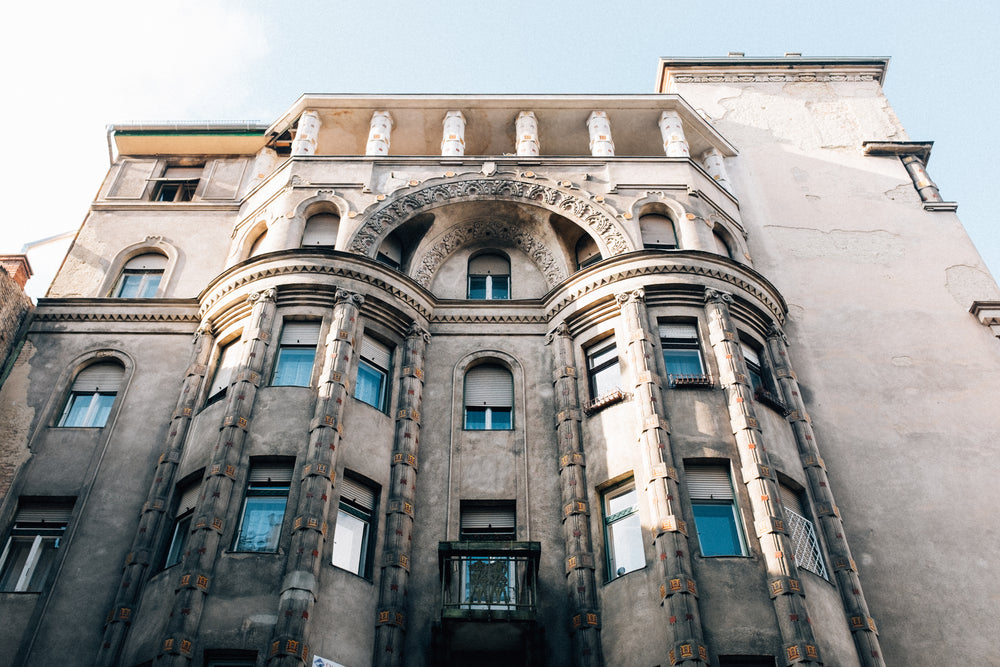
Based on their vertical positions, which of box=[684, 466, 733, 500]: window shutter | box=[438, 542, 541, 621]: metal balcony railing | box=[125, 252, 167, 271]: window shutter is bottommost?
box=[438, 542, 541, 621]: metal balcony railing

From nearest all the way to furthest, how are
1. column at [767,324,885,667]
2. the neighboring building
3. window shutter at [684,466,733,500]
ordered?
the neighboring building → column at [767,324,885,667] → window shutter at [684,466,733,500]

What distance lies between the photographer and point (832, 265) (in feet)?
90.3

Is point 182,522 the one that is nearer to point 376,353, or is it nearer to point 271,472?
point 271,472

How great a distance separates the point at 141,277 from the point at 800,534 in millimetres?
20033

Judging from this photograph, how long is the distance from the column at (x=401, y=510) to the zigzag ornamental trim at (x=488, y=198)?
12.4ft

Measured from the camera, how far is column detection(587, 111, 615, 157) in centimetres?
2767

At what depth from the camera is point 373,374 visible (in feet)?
71.7

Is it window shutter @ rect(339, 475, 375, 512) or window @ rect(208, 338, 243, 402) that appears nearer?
window shutter @ rect(339, 475, 375, 512)

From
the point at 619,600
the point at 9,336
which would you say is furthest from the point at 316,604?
the point at 9,336

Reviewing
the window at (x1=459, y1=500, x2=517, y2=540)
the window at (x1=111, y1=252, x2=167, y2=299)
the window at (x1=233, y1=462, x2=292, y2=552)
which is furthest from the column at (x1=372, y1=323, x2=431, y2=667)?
the window at (x1=111, y1=252, x2=167, y2=299)

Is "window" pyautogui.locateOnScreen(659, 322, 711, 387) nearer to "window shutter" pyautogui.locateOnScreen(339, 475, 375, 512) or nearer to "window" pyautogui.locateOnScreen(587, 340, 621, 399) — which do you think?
"window" pyautogui.locateOnScreen(587, 340, 621, 399)

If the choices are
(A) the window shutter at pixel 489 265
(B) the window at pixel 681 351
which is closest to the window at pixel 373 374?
(A) the window shutter at pixel 489 265

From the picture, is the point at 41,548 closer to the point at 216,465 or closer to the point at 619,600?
the point at 216,465

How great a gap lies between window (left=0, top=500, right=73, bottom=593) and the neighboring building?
72 mm
